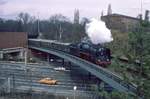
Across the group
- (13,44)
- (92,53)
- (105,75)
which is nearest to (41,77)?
(92,53)

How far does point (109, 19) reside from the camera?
75.6 m

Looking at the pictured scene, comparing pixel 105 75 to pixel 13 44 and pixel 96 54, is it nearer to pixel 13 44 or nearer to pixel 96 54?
pixel 96 54

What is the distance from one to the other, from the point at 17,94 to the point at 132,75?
68.2ft

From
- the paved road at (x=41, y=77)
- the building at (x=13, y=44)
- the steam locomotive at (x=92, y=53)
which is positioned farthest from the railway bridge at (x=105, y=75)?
the building at (x=13, y=44)

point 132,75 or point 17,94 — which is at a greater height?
point 132,75

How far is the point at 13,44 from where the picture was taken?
7125cm

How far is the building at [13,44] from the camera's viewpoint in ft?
227

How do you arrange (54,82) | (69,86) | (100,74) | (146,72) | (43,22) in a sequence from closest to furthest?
(146,72) → (100,74) → (69,86) → (54,82) → (43,22)

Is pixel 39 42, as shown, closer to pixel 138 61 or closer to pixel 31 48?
pixel 31 48

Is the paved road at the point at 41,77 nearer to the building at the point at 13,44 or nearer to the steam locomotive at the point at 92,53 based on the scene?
the steam locomotive at the point at 92,53

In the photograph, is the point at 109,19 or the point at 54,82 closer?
the point at 54,82

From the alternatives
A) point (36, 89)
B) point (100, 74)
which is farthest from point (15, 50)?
point (100, 74)

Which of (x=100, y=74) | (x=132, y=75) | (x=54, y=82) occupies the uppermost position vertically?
(x=132, y=75)

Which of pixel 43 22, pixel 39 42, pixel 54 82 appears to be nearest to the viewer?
pixel 54 82
